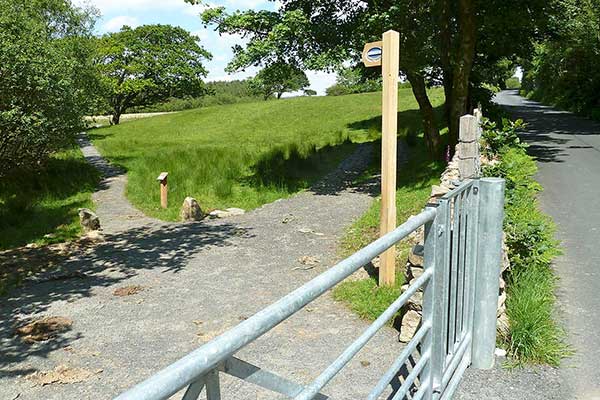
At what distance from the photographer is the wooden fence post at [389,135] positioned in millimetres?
5574

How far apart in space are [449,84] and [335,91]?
63.7 m

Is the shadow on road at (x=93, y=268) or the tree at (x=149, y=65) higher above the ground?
the tree at (x=149, y=65)

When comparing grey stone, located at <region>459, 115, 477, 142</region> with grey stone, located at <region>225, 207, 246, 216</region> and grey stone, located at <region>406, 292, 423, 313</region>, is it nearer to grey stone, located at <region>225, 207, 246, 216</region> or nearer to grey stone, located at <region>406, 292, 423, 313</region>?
grey stone, located at <region>406, 292, 423, 313</region>

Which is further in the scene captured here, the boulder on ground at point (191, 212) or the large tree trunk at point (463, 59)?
the large tree trunk at point (463, 59)

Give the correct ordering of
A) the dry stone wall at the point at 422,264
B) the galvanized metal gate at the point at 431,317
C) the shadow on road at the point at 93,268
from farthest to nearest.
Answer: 1. the shadow on road at the point at 93,268
2. the dry stone wall at the point at 422,264
3. the galvanized metal gate at the point at 431,317

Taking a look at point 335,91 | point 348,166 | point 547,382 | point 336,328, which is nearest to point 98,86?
point 348,166

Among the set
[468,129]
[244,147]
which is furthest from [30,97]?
[468,129]

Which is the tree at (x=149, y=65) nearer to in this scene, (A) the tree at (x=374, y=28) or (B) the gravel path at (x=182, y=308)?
(A) the tree at (x=374, y=28)

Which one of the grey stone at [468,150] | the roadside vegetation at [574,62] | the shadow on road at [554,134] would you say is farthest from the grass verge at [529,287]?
the roadside vegetation at [574,62]

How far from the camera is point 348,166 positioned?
17.7m

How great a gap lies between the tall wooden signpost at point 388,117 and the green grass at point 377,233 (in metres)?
0.28

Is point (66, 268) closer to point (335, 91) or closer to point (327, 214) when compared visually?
point (327, 214)

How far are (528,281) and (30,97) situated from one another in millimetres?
13359

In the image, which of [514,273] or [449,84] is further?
[449,84]
